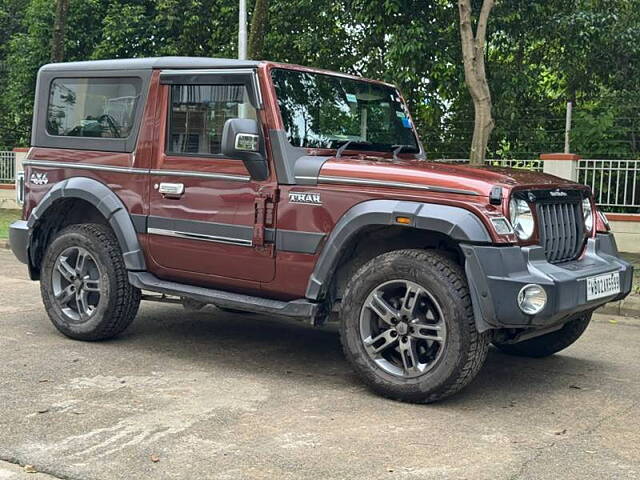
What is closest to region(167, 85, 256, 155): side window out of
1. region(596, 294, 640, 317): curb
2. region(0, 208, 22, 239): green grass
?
region(596, 294, 640, 317): curb

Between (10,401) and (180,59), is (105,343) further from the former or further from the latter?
(180,59)

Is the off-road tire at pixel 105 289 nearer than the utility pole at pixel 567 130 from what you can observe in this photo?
Yes

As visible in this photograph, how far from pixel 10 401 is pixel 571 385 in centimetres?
339

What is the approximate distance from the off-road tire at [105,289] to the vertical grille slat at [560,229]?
9.66ft

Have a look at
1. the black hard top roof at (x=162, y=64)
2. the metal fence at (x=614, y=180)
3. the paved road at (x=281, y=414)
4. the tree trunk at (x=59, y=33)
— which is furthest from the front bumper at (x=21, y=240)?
the tree trunk at (x=59, y=33)

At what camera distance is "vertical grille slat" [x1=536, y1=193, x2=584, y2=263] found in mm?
4738

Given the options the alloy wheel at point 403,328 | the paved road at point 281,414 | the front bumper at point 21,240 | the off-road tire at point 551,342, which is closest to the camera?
the paved road at point 281,414

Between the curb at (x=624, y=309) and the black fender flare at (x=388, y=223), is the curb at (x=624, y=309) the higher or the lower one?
the lower one

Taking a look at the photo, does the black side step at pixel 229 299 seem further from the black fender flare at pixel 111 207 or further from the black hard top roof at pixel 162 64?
the black hard top roof at pixel 162 64

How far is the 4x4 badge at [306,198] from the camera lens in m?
4.99

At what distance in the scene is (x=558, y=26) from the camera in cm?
1440

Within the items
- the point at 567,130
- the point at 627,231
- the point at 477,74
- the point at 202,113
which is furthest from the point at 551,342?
the point at 567,130

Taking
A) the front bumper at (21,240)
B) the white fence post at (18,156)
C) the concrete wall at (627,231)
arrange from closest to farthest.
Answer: the front bumper at (21,240) < the concrete wall at (627,231) < the white fence post at (18,156)

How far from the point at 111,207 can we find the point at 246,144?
1.39 metres
